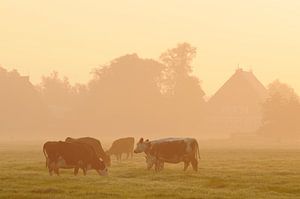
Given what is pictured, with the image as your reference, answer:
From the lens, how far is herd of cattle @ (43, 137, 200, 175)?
24031 mm

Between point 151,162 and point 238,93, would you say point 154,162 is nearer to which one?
point 151,162

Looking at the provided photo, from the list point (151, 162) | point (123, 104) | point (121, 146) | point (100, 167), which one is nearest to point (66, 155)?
point (100, 167)

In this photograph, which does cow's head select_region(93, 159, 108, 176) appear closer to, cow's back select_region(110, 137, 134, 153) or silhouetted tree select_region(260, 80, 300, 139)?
cow's back select_region(110, 137, 134, 153)

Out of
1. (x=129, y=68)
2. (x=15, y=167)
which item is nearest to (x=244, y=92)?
(x=129, y=68)

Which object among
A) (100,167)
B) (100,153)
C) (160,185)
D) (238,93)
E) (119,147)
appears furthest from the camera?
(238,93)

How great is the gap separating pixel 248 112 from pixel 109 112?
28006mm

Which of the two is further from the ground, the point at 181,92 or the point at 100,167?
the point at 181,92

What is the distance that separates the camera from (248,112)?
4478 inches

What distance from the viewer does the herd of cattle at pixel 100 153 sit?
2403cm

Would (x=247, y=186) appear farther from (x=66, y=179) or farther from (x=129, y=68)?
(x=129, y=68)

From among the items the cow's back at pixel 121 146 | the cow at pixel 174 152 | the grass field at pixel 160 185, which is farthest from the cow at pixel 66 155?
the cow's back at pixel 121 146

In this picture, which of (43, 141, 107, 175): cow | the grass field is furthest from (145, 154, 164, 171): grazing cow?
(43, 141, 107, 175): cow

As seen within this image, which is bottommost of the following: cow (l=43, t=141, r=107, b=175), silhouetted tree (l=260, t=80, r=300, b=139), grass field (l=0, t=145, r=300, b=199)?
grass field (l=0, t=145, r=300, b=199)

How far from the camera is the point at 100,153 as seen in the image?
30.4m
